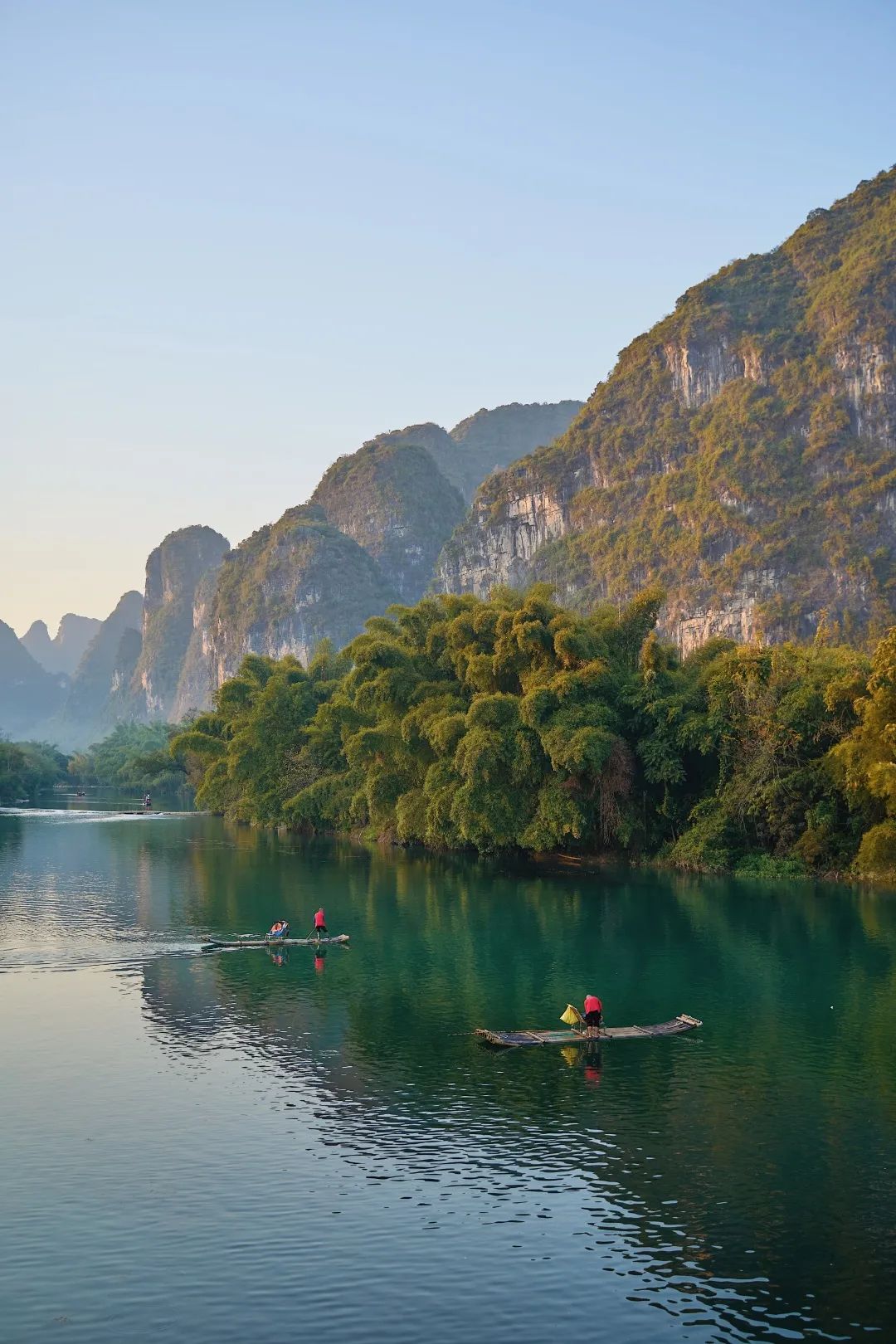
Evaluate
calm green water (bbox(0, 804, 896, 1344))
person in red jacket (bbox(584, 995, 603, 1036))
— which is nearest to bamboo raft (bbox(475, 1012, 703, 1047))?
person in red jacket (bbox(584, 995, 603, 1036))

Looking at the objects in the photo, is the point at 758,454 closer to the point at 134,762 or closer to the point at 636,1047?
the point at 134,762

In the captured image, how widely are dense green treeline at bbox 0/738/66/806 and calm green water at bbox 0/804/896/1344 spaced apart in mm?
Answer: 79123

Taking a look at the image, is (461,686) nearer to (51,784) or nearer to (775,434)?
(51,784)

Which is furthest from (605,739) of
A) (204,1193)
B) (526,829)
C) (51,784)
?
(51,784)

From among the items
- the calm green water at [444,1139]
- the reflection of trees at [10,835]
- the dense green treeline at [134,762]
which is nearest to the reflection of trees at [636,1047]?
the calm green water at [444,1139]

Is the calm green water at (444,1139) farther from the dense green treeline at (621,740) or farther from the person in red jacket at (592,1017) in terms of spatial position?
the dense green treeline at (621,740)

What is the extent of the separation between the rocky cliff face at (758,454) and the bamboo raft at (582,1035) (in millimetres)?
110614

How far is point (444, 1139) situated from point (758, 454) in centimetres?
14337

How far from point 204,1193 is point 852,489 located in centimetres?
13865

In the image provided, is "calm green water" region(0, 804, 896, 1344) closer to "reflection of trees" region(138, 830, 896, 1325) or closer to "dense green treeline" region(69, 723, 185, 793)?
"reflection of trees" region(138, 830, 896, 1325)

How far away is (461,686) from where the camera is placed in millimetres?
58031

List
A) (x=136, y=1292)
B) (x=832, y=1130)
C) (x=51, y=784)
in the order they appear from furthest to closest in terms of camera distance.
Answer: (x=51, y=784)
(x=832, y=1130)
(x=136, y=1292)

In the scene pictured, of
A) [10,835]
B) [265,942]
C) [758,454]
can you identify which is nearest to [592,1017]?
[265,942]

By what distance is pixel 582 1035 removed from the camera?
23578 millimetres
